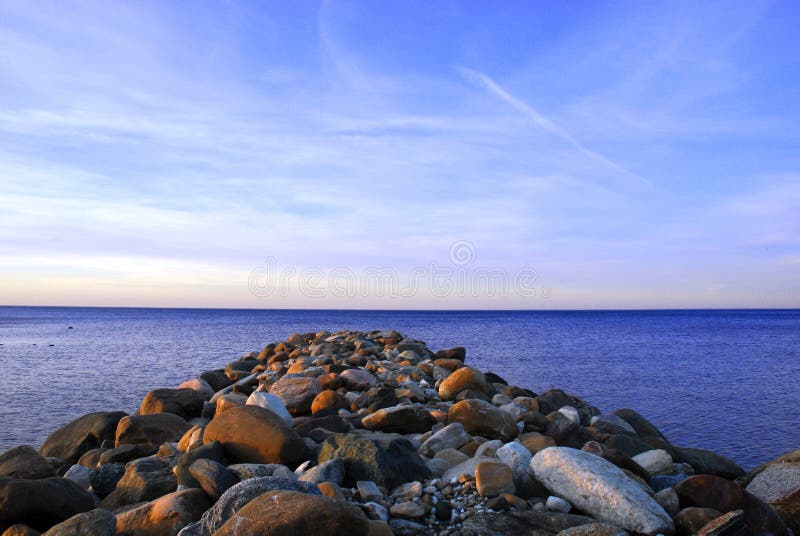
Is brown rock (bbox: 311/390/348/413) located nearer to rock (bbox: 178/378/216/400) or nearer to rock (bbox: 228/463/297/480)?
rock (bbox: 178/378/216/400)

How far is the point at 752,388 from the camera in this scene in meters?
19.8

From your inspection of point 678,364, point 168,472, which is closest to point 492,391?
point 168,472

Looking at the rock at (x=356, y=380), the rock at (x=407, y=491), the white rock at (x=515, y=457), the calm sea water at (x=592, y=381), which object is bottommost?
the calm sea water at (x=592, y=381)

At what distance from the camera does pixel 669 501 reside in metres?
5.55

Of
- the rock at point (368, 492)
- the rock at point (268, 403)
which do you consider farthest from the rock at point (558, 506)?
the rock at point (268, 403)

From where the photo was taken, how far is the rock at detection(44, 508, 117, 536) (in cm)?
461

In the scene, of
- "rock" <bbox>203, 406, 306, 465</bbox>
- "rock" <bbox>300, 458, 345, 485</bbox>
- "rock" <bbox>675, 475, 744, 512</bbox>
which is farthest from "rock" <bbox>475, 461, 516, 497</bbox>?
"rock" <bbox>203, 406, 306, 465</bbox>

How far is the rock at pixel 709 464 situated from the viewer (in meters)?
8.35

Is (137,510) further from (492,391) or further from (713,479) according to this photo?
(492,391)

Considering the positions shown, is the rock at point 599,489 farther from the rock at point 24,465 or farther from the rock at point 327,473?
the rock at point 24,465

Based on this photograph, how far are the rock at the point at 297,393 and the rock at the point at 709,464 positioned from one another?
Answer: 5404mm

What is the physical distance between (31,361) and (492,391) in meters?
23.8

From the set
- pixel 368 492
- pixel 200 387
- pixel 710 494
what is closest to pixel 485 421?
pixel 710 494

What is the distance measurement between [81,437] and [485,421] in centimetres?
585
